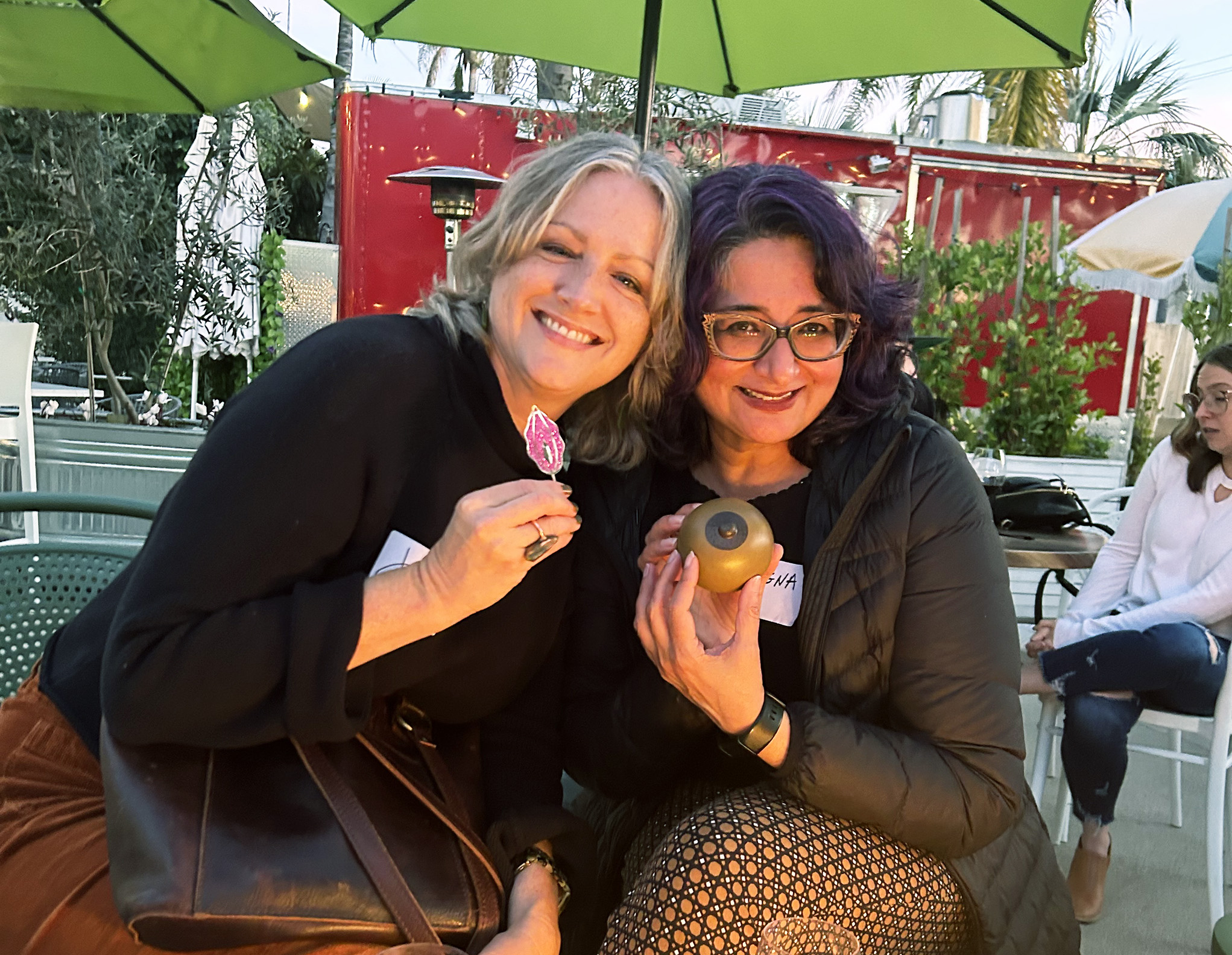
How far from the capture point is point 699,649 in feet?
5.46

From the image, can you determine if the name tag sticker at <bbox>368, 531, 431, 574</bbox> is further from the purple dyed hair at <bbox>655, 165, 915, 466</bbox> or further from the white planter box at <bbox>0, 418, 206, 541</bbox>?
the white planter box at <bbox>0, 418, 206, 541</bbox>

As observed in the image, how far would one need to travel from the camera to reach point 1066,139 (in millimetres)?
22344

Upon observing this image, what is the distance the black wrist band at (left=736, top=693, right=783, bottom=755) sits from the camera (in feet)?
5.56

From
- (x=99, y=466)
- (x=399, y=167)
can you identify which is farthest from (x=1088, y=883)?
(x=399, y=167)

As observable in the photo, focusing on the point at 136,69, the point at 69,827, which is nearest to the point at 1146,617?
the point at 69,827

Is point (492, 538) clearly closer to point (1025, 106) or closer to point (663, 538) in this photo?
point (663, 538)

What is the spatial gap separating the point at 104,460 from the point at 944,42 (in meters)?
3.97

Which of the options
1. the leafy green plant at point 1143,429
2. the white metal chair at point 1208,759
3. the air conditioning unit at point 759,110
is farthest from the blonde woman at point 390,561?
the leafy green plant at point 1143,429

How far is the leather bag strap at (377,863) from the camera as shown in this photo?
1.39 m

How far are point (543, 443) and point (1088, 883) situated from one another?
9.55ft

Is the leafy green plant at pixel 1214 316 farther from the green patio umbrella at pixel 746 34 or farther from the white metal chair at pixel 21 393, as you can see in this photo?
the white metal chair at pixel 21 393

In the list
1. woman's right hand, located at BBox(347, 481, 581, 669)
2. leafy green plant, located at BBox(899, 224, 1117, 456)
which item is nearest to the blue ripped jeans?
woman's right hand, located at BBox(347, 481, 581, 669)

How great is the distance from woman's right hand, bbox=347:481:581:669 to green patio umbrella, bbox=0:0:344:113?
3.90 m

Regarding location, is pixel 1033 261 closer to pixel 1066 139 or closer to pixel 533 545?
pixel 533 545
